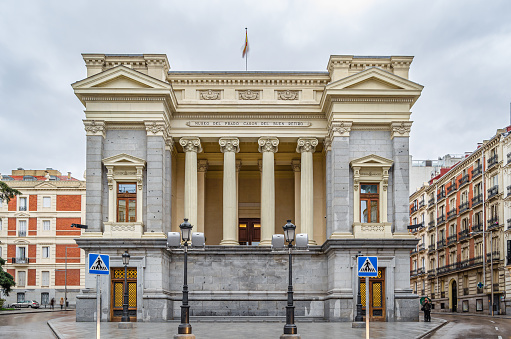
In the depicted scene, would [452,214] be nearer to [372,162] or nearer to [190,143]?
[372,162]

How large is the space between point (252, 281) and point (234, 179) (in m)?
6.53

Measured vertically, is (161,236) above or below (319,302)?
above

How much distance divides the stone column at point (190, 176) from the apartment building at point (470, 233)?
32.3 metres

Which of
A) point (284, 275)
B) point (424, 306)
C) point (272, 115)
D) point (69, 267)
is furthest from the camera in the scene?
point (69, 267)

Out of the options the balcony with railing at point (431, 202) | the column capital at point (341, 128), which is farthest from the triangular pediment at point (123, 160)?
the balcony with railing at point (431, 202)

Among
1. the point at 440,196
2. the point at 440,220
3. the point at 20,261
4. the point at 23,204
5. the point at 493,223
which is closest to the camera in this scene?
the point at 493,223

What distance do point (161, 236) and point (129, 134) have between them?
6595 mm

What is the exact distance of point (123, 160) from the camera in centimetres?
3931

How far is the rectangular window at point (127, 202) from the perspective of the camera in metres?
39.6

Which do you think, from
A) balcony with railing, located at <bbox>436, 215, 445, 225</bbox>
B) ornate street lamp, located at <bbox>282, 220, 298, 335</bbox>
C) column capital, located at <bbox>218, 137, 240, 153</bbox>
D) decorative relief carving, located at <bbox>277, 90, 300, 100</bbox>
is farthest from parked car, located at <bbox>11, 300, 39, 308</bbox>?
ornate street lamp, located at <bbox>282, 220, 298, 335</bbox>

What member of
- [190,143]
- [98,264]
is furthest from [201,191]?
[98,264]

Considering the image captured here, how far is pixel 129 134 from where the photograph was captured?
40.0 metres

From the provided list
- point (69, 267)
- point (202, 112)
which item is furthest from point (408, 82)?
point (69, 267)

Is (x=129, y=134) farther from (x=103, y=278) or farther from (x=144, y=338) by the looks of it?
(x=144, y=338)
